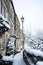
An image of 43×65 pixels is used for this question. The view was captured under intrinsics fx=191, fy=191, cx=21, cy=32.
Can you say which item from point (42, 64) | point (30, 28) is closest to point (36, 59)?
point (42, 64)

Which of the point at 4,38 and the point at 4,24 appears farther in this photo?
the point at 4,38

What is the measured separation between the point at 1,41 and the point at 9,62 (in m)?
3.56

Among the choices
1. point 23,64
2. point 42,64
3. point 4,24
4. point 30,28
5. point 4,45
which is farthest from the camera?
point 30,28

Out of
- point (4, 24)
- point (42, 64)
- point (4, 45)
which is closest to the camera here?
point (42, 64)

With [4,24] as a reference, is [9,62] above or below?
below

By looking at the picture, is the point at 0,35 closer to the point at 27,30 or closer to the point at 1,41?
the point at 1,41

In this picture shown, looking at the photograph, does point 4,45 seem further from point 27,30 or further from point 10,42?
point 27,30

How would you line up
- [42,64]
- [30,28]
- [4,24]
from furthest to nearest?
[30,28] < [4,24] < [42,64]

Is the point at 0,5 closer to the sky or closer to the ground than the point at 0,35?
closer to the sky

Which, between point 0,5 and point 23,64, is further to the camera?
point 0,5

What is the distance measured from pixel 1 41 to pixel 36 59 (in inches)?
220

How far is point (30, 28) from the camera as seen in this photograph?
5475 centimetres

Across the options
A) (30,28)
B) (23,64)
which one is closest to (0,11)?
(23,64)

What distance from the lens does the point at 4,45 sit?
16.1 metres
